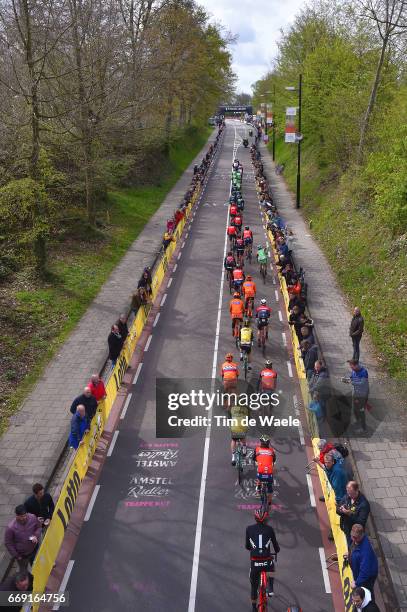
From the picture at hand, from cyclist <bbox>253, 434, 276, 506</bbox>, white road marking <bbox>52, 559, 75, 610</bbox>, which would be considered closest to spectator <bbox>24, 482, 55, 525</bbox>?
white road marking <bbox>52, 559, 75, 610</bbox>

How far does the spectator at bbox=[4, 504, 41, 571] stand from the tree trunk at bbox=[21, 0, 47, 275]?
1395 centimetres

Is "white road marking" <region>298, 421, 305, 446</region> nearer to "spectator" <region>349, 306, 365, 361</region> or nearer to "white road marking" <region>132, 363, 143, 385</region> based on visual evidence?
"spectator" <region>349, 306, 365, 361</region>

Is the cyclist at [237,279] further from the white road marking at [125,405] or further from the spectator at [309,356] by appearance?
the white road marking at [125,405]

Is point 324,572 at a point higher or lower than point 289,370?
lower

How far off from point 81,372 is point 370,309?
10505 mm

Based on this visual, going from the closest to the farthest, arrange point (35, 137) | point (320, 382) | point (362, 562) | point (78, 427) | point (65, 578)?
1. point (362, 562)
2. point (65, 578)
3. point (78, 427)
4. point (320, 382)
5. point (35, 137)

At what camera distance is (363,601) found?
23.4 feet

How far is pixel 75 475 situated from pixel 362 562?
19.0ft

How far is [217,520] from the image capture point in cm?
1015

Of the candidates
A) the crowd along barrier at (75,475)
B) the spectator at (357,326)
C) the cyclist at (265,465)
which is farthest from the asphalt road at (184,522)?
the spectator at (357,326)

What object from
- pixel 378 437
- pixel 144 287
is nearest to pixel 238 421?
pixel 378 437

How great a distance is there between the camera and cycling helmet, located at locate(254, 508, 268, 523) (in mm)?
8562

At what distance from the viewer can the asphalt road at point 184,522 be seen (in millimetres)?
8664

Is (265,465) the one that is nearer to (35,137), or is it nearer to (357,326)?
(357,326)
